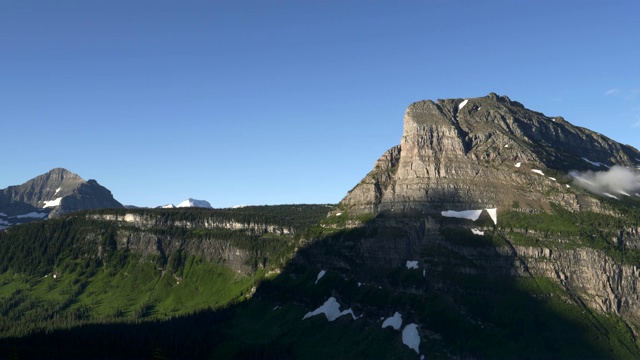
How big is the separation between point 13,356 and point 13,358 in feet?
8.59

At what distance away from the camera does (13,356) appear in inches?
5128

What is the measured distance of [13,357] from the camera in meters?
131

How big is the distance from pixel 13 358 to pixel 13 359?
67 cm

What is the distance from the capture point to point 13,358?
13238 centimetres

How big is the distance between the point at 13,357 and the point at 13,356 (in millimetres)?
1380

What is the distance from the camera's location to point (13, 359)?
436 ft

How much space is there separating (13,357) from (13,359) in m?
1.91

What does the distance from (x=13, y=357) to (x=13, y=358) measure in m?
1.24

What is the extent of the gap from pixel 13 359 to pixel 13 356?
328 centimetres
